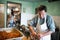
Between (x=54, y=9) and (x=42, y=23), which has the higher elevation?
(x=54, y=9)

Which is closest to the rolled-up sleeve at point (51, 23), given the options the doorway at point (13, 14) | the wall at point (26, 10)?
the wall at point (26, 10)

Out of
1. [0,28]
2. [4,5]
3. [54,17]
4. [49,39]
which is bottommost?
[49,39]

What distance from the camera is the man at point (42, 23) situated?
1.40 meters

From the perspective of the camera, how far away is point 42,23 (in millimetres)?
1401

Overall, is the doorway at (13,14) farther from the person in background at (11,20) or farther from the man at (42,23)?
the man at (42,23)

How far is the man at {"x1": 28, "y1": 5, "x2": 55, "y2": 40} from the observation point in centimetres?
140

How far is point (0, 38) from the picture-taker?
1.29 m

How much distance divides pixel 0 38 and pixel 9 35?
0.09 metres

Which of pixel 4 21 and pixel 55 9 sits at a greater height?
pixel 55 9

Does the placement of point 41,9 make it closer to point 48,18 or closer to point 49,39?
point 48,18

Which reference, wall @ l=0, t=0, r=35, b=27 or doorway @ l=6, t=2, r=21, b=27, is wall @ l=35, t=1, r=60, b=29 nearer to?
wall @ l=0, t=0, r=35, b=27

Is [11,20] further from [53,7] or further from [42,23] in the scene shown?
[53,7]

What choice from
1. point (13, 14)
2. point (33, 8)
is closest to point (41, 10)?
point (33, 8)

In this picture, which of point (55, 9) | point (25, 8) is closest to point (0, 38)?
point (25, 8)
